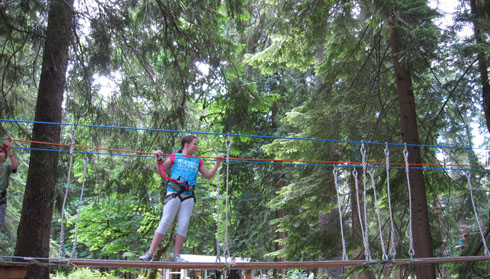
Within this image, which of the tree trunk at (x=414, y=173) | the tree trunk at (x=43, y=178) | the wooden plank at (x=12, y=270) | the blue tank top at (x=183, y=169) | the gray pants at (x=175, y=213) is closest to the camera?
the wooden plank at (x=12, y=270)

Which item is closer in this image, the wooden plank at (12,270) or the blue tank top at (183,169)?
the wooden plank at (12,270)

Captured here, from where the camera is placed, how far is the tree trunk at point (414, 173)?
5.06 m

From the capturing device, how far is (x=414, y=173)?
5.25 metres

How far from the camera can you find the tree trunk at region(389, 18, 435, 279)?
506 cm

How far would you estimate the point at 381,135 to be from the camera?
19.9ft

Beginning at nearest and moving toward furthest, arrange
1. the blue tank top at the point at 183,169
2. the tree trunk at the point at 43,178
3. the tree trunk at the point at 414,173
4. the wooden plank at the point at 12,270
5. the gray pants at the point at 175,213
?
1. the wooden plank at the point at 12,270
2. the gray pants at the point at 175,213
3. the blue tank top at the point at 183,169
4. the tree trunk at the point at 43,178
5. the tree trunk at the point at 414,173

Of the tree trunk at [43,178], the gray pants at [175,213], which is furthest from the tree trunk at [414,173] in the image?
the tree trunk at [43,178]

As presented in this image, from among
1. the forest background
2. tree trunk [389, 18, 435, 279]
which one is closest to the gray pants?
the forest background

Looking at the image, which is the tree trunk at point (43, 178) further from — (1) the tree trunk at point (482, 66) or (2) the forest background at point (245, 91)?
(1) the tree trunk at point (482, 66)

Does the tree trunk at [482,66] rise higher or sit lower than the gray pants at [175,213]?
higher

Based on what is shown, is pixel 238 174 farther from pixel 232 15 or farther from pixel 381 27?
pixel 381 27

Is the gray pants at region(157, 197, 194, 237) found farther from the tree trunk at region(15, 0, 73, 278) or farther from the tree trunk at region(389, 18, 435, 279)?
the tree trunk at region(389, 18, 435, 279)

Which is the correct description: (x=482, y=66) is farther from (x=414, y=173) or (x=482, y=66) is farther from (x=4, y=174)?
(x=4, y=174)

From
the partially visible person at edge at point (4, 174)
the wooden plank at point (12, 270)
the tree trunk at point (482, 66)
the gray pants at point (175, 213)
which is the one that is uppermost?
the tree trunk at point (482, 66)
